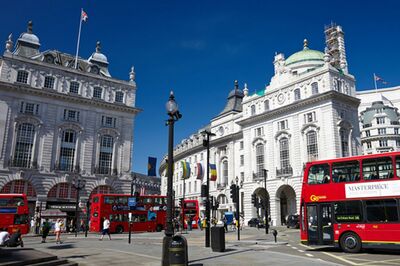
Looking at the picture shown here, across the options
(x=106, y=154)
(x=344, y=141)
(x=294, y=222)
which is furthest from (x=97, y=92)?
(x=344, y=141)

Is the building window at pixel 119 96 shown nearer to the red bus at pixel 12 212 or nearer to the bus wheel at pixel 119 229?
the bus wheel at pixel 119 229

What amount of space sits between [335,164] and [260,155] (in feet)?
114

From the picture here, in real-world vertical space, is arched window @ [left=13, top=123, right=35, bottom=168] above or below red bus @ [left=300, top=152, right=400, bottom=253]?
above

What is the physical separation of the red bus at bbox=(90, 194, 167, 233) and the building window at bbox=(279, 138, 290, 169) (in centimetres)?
1915

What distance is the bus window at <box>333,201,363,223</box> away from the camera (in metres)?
16.5

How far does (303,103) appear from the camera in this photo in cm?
4625

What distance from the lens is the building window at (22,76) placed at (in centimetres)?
4312

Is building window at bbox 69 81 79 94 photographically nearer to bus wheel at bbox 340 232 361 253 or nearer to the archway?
the archway

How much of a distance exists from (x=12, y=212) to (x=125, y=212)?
10.3 m

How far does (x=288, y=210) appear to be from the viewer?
166 ft

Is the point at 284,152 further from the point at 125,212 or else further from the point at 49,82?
the point at 49,82

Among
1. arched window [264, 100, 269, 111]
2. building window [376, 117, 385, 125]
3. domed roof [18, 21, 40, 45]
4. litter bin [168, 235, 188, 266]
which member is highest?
domed roof [18, 21, 40, 45]

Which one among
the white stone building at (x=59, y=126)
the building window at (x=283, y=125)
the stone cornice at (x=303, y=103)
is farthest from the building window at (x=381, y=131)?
the white stone building at (x=59, y=126)

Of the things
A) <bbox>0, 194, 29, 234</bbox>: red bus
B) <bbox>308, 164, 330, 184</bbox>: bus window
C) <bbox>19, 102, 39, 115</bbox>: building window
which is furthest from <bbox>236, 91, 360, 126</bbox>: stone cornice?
<bbox>0, 194, 29, 234</bbox>: red bus
